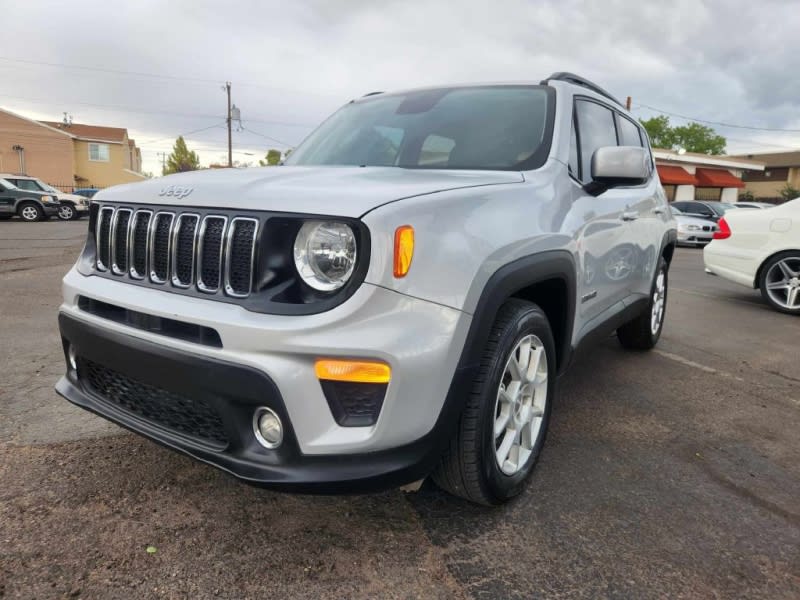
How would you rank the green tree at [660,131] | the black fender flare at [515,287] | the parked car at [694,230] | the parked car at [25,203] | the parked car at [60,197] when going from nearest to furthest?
the black fender flare at [515,287]
the parked car at [694,230]
the parked car at [25,203]
the parked car at [60,197]
the green tree at [660,131]

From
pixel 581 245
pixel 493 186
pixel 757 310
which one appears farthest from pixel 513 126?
pixel 757 310

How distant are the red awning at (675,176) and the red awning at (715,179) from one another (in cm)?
88

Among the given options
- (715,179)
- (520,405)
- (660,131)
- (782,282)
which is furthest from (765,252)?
(660,131)

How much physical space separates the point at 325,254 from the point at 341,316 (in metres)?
0.21

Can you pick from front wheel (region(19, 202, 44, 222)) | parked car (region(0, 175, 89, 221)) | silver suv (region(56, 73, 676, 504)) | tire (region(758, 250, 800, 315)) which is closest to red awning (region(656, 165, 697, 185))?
tire (region(758, 250, 800, 315))

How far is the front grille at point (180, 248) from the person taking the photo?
1816 millimetres

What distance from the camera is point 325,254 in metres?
1.74

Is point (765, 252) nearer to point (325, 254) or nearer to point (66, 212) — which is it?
point (325, 254)

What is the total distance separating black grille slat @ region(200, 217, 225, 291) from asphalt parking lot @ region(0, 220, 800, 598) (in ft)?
3.07

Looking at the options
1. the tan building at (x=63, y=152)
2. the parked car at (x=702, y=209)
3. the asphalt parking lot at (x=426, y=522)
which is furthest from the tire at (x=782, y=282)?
the tan building at (x=63, y=152)

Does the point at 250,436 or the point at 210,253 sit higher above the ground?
the point at 210,253

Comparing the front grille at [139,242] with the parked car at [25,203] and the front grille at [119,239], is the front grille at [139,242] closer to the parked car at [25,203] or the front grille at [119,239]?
the front grille at [119,239]

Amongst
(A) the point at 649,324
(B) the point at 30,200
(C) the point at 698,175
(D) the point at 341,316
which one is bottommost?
(A) the point at 649,324

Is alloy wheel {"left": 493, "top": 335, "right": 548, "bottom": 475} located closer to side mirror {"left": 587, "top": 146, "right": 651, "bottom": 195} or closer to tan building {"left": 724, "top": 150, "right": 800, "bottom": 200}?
side mirror {"left": 587, "top": 146, "right": 651, "bottom": 195}
